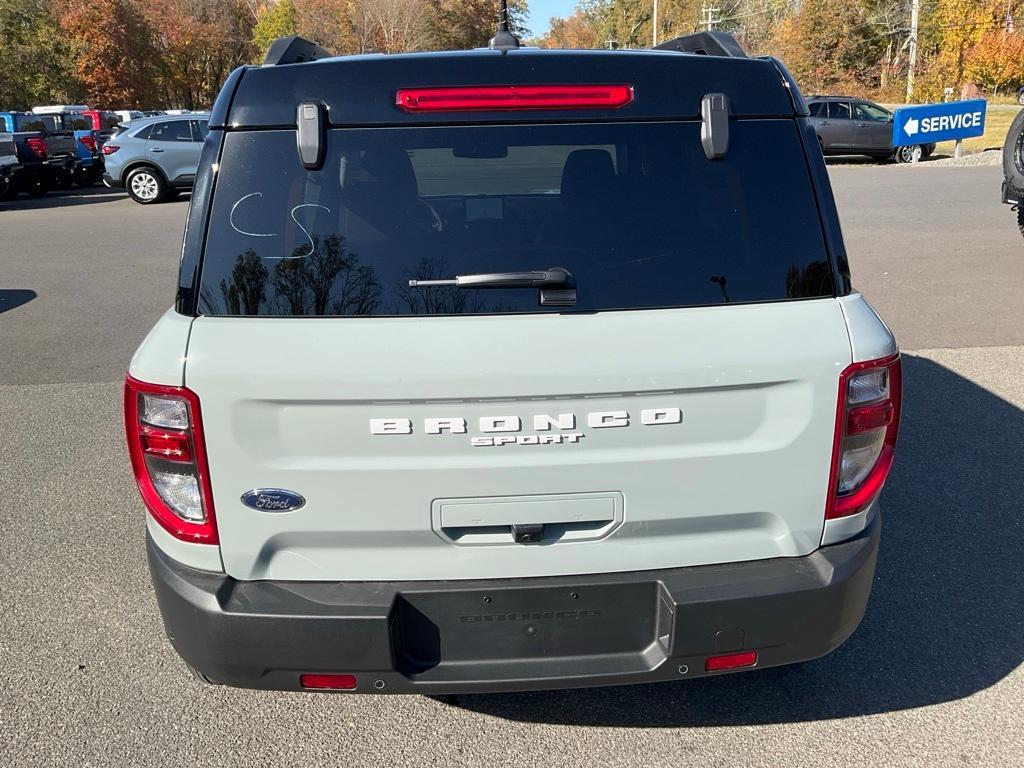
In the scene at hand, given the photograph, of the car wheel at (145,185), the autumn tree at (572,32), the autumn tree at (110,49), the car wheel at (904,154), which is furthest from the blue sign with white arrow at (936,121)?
the autumn tree at (572,32)

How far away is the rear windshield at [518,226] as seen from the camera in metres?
2.34

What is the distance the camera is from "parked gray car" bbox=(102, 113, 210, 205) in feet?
65.5

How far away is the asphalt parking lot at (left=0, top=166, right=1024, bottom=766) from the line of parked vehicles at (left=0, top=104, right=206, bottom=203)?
1506cm

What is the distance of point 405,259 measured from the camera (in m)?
2.35

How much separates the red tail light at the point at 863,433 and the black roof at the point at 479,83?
0.75 metres

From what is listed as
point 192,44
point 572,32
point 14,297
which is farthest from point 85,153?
point 572,32

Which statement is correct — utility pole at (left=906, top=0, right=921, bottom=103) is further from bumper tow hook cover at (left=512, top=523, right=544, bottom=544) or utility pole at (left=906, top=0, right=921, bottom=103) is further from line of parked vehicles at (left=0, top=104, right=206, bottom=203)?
bumper tow hook cover at (left=512, top=523, right=544, bottom=544)

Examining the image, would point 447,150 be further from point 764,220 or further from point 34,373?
point 34,373

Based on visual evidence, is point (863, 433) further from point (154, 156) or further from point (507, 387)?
point (154, 156)

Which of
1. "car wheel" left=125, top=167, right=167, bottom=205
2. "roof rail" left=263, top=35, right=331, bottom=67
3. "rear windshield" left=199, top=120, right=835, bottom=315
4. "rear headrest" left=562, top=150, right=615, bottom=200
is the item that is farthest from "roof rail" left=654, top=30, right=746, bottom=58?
"car wheel" left=125, top=167, right=167, bottom=205

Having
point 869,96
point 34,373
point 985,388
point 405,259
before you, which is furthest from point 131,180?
point 869,96

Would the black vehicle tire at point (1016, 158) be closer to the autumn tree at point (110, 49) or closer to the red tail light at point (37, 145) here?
the red tail light at point (37, 145)

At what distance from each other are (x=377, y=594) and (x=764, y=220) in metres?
1.43

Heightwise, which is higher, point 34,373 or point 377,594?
point 377,594
